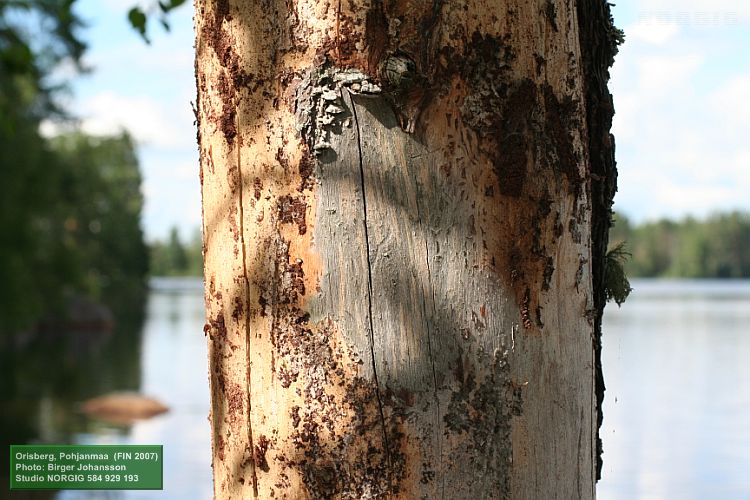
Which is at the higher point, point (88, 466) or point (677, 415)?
point (88, 466)

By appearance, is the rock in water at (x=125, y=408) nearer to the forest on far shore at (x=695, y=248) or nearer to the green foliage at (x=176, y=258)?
the forest on far shore at (x=695, y=248)

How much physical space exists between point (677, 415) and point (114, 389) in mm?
12138

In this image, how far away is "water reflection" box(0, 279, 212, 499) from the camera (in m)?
13.0

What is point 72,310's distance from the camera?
39.2 metres

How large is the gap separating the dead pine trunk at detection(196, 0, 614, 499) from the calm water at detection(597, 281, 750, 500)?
5338 mm

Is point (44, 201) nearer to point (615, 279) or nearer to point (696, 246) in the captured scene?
point (615, 279)

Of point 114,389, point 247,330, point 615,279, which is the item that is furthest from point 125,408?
point 247,330

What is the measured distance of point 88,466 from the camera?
4520mm

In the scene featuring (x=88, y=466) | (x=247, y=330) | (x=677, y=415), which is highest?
(x=247, y=330)

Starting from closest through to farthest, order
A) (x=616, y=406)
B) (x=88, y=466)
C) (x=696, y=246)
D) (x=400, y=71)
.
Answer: (x=400, y=71), (x=88, y=466), (x=616, y=406), (x=696, y=246)

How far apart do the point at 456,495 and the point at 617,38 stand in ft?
2.90

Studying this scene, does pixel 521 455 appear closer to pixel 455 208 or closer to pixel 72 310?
pixel 455 208

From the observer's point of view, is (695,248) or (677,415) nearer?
(677,415)

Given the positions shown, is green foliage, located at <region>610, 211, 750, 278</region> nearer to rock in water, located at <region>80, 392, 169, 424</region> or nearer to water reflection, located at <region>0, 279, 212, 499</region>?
water reflection, located at <region>0, 279, 212, 499</region>
